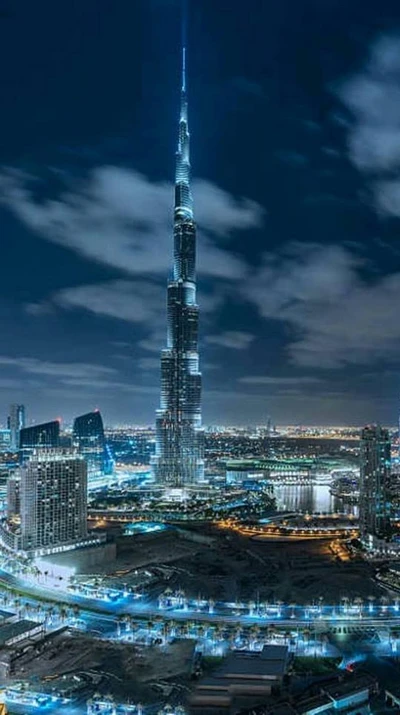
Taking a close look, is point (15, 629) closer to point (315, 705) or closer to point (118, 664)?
point (118, 664)

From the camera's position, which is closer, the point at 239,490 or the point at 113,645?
the point at 113,645

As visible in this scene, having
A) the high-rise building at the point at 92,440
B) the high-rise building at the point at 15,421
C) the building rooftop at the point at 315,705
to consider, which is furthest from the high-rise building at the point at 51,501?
the high-rise building at the point at 15,421

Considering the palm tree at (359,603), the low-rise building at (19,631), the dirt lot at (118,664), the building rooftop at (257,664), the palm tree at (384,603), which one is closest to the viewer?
the building rooftop at (257,664)

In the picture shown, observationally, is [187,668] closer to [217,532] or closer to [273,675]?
[273,675]

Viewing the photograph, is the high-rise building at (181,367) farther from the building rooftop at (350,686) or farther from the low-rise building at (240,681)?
the building rooftop at (350,686)

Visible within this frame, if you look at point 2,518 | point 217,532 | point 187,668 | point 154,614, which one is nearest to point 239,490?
point 217,532
